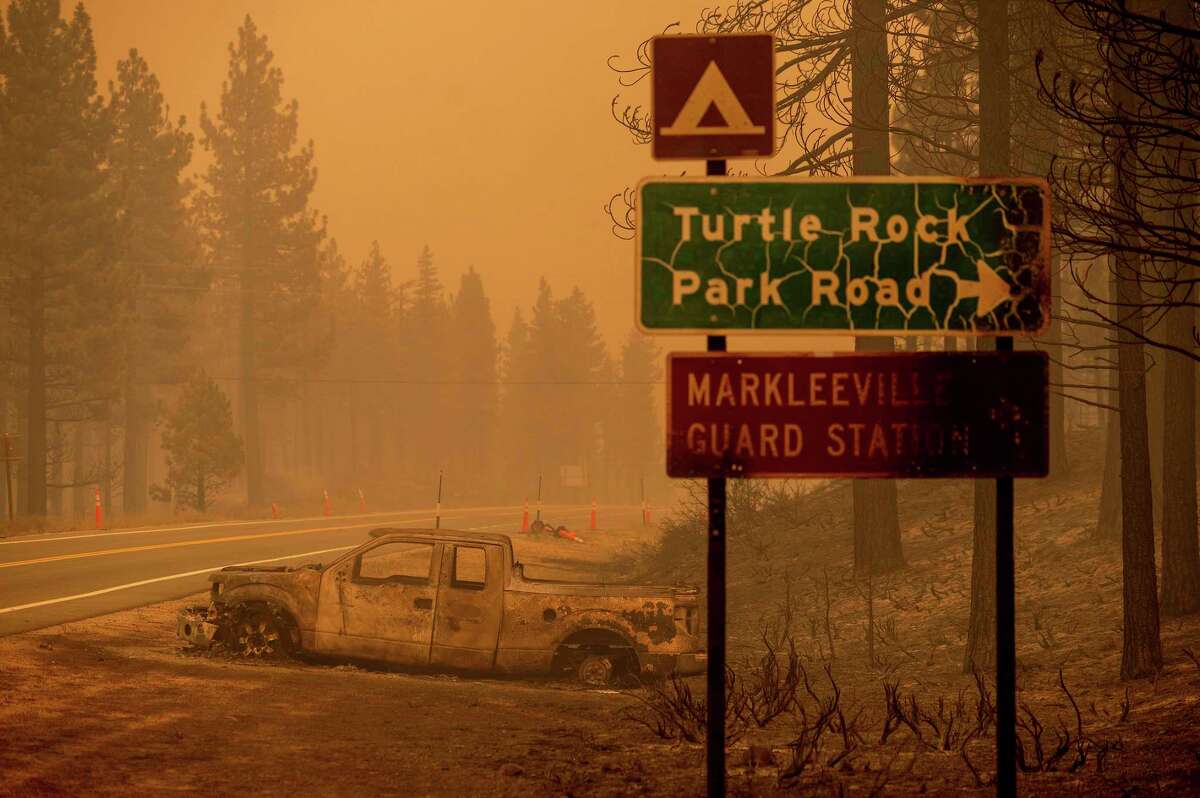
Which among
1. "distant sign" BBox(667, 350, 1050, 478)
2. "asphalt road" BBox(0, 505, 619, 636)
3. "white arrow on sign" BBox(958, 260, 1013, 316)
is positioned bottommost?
"asphalt road" BBox(0, 505, 619, 636)

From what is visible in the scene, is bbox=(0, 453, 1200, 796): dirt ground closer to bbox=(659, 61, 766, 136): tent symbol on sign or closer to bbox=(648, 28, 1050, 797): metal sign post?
bbox=(648, 28, 1050, 797): metal sign post

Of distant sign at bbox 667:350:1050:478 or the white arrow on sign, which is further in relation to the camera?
the white arrow on sign

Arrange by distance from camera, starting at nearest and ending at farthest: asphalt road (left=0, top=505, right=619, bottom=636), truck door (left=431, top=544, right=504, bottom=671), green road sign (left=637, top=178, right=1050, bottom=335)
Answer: green road sign (left=637, top=178, right=1050, bottom=335)
truck door (left=431, top=544, right=504, bottom=671)
asphalt road (left=0, top=505, right=619, bottom=636)

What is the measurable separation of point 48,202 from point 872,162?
32.8m

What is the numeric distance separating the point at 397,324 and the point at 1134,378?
95883 millimetres

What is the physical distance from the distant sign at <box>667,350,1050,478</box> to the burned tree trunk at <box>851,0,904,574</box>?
11.5 m

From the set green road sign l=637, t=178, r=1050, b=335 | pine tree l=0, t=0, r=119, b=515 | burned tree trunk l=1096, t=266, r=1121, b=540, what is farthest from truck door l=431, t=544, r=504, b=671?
pine tree l=0, t=0, r=119, b=515

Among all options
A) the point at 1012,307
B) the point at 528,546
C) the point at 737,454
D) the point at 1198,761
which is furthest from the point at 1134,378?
the point at 528,546

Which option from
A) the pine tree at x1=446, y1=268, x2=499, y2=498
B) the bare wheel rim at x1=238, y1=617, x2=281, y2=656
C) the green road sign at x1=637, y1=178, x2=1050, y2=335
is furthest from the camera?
the pine tree at x1=446, y1=268, x2=499, y2=498

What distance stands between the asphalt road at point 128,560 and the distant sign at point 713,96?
11.8 metres

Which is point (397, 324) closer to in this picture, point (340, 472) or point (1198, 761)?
point (340, 472)

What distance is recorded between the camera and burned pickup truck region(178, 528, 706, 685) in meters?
12.9

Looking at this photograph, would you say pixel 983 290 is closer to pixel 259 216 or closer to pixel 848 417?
pixel 848 417

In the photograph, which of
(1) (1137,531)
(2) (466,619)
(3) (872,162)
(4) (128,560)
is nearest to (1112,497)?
(3) (872,162)
